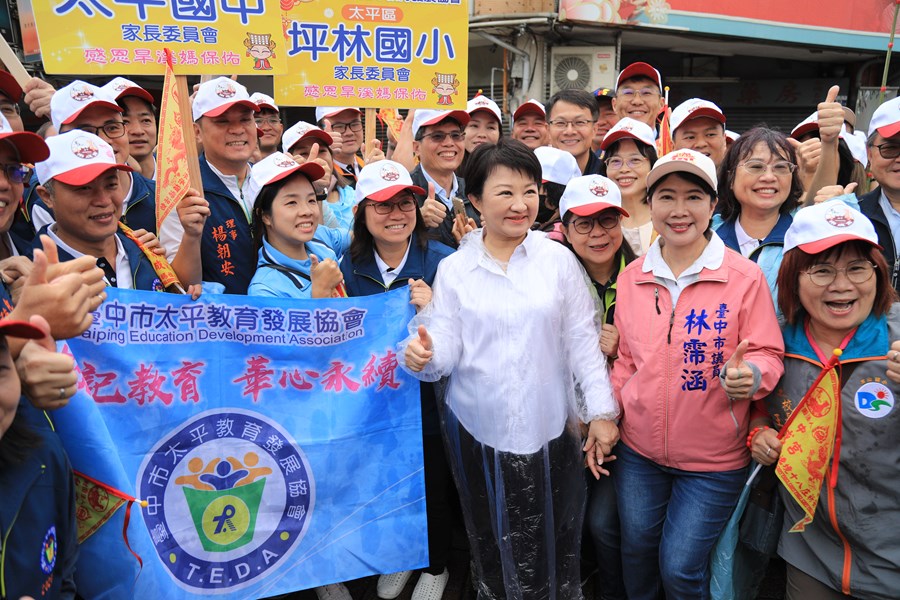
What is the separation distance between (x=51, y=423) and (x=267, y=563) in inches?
54.0

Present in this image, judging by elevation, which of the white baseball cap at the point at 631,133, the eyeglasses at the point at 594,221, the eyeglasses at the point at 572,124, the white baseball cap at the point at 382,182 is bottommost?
the eyeglasses at the point at 594,221

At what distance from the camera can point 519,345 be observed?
298 centimetres

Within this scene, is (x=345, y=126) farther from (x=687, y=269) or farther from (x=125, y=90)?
(x=687, y=269)

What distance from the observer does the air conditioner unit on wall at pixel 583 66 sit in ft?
45.1

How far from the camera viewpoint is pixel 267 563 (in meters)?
3.21

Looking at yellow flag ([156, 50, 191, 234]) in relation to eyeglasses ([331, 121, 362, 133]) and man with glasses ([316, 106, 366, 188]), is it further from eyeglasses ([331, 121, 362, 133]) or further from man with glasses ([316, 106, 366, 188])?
eyeglasses ([331, 121, 362, 133])

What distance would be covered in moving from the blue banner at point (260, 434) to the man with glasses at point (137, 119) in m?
2.14

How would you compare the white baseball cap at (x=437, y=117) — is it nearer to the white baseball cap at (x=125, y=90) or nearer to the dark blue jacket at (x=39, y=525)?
the white baseball cap at (x=125, y=90)

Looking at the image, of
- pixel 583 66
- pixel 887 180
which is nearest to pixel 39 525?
pixel 887 180

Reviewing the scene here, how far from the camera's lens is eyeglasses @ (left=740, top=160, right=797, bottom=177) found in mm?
3379

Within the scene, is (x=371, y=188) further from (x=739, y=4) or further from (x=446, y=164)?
(x=739, y=4)

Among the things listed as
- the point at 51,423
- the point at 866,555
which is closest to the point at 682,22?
the point at 866,555

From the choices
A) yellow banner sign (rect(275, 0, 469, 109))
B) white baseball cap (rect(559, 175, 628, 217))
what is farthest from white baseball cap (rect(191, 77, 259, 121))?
white baseball cap (rect(559, 175, 628, 217))

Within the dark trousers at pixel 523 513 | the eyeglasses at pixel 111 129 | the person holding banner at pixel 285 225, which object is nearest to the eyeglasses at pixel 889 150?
the dark trousers at pixel 523 513
